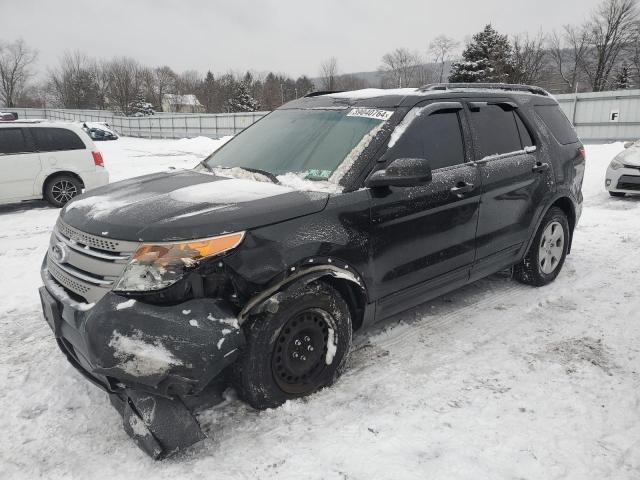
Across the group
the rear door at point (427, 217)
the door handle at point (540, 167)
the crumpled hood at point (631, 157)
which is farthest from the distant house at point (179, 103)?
the rear door at point (427, 217)

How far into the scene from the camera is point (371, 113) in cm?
353

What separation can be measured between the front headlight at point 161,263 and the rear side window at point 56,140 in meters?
8.34

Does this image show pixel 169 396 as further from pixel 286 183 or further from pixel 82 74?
pixel 82 74

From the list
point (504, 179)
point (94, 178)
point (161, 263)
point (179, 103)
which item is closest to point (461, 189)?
point (504, 179)

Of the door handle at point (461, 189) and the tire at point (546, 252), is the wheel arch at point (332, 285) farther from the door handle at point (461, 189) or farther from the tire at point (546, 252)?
the tire at point (546, 252)

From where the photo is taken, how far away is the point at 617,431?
107 inches

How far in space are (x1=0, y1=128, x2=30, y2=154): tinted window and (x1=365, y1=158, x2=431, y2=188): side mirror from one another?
27.7ft

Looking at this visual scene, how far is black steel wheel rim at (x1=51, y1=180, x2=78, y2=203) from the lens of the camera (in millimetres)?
9477

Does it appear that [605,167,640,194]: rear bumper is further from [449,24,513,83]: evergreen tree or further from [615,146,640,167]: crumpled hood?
[449,24,513,83]: evergreen tree

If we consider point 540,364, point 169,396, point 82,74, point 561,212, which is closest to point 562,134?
point 561,212

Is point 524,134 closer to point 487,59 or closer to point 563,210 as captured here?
point 563,210

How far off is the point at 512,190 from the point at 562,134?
128 centimetres

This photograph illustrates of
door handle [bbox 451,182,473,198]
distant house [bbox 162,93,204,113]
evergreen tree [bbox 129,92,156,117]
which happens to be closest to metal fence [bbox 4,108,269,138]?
evergreen tree [bbox 129,92,156,117]

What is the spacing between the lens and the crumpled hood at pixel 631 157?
30.8 feet
